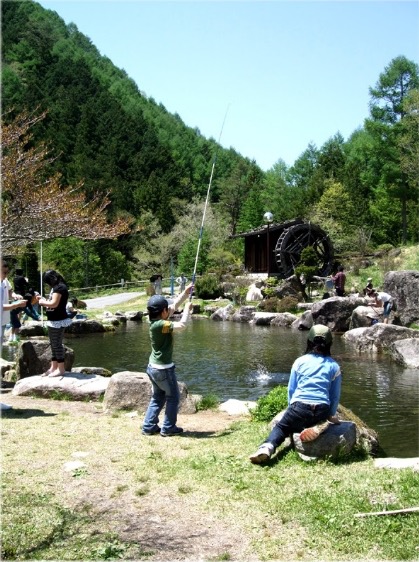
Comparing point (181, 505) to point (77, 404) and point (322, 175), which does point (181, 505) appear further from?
point (322, 175)

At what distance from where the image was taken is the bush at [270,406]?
6863mm

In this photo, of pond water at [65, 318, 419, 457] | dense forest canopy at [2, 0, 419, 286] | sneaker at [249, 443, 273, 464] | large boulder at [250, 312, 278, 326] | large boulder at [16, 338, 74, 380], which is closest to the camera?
sneaker at [249, 443, 273, 464]

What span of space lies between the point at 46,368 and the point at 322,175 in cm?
5092

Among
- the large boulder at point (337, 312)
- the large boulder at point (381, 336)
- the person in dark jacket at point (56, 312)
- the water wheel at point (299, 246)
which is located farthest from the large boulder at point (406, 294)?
the water wheel at point (299, 246)

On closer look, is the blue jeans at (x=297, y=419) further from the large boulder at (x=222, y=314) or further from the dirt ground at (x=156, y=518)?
the large boulder at (x=222, y=314)

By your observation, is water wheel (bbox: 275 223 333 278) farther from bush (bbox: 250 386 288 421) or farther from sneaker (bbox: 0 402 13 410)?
sneaker (bbox: 0 402 13 410)

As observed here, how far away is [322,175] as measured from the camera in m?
57.3

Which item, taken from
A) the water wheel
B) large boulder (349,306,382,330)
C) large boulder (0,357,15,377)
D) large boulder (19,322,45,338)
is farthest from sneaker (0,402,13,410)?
the water wheel

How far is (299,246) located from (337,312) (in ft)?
56.8

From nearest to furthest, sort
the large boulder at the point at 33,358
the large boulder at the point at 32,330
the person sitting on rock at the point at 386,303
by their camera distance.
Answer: the large boulder at the point at 33,358, the large boulder at the point at 32,330, the person sitting on rock at the point at 386,303

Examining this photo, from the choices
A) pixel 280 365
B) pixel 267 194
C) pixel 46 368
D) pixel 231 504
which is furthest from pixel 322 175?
pixel 231 504

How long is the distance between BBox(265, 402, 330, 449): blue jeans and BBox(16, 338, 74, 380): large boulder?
5.17 metres

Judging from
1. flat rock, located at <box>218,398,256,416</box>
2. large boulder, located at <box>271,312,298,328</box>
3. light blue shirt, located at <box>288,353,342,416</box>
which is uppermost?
light blue shirt, located at <box>288,353,342,416</box>

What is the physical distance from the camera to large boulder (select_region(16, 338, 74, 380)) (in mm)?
9625
